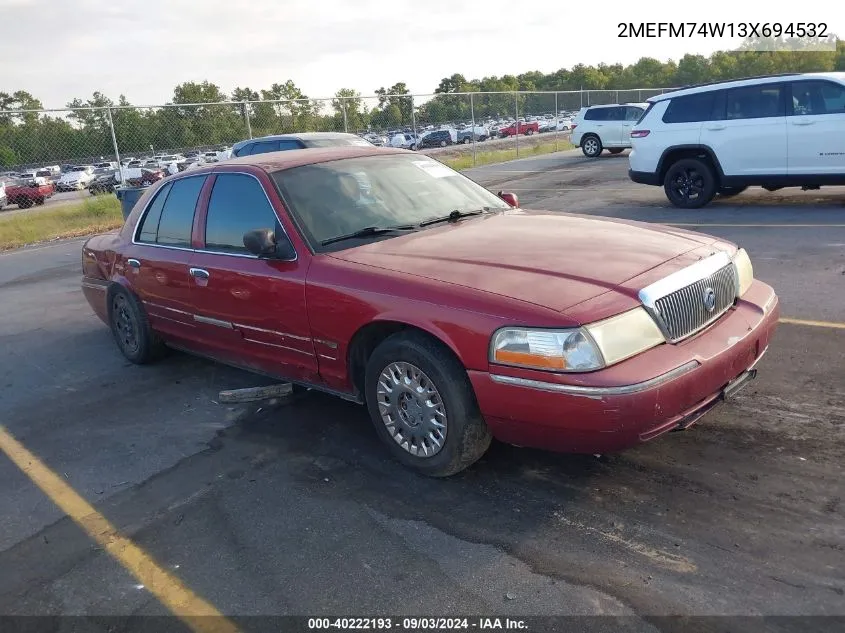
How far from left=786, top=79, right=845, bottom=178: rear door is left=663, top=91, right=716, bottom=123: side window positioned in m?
1.17

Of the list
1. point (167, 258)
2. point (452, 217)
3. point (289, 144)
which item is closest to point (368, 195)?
point (452, 217)

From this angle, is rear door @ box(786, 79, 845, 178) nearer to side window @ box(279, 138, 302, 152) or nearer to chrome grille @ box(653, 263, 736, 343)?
chrome grille @ box(653, 263, 736, 343)

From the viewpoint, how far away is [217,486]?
12.6 ft

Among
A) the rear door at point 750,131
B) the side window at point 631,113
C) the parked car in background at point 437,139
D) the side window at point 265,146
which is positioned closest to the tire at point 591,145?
the side window at point 631,113

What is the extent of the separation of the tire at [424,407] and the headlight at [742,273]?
1686mm

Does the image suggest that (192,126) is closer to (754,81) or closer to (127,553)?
(754,81)

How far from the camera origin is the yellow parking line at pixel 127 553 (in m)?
2.81

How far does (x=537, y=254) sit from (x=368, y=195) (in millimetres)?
1285

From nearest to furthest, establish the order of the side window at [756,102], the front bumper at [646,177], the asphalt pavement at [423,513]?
the asphalt pavement at [423,513] < the side window at [756,102] < the front bumper at [646,177]

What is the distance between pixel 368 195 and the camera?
456 centimetres

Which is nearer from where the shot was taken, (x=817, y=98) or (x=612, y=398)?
(x=612, y=398)

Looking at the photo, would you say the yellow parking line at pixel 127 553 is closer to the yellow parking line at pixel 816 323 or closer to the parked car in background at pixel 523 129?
the yellow parking line at pixel 816 323

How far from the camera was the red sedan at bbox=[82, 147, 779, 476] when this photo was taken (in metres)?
3.15

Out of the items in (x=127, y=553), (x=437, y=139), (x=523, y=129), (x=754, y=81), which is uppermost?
(x=523, y=129)
